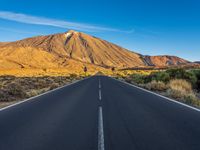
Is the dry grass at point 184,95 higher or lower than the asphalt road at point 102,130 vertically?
lower

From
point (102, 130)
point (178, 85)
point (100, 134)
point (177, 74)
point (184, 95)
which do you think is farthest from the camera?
point (177, 74)

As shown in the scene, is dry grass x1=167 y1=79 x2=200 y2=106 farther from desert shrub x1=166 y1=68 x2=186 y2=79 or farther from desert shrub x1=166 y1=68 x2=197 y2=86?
desert shrub x1=166 y1=68 x2=186 y2=79

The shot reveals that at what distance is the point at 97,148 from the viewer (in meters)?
5.64

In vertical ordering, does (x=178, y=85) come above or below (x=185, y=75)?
below

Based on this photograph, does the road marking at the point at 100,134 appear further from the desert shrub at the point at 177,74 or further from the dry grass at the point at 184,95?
the desert shrub at the point at 177,74

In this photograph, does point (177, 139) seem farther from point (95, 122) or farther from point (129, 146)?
point (95, 122)

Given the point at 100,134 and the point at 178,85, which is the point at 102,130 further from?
the point at 178,85

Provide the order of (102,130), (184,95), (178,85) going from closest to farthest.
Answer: (102,130)
(184,95)
(178,85)

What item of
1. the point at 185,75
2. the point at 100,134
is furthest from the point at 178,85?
the point at 100,134

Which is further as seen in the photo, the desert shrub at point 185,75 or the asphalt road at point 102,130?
the desert shrub at point 185,75

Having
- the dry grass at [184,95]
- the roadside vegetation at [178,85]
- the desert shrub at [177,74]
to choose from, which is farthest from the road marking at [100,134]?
the desert shrub at [177,74]

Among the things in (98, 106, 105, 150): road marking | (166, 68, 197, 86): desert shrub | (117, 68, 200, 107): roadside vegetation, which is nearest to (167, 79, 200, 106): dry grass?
(117, 68, 200, 107): roadside vegetation

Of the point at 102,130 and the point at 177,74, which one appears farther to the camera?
the point at 177,74

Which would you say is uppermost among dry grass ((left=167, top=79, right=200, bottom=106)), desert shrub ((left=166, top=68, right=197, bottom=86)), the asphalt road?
desert shrub ((left=166, top=68, right=197, bottom=86))
